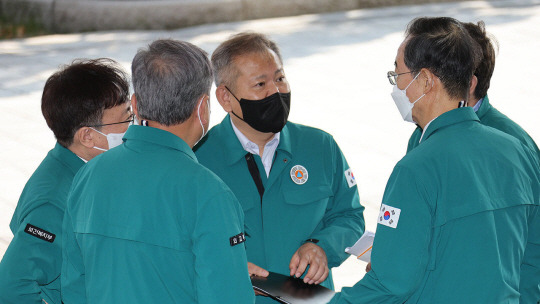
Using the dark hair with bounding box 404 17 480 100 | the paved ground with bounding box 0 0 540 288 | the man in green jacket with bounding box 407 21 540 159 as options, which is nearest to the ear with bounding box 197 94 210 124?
the dark hair with bounding box 404 17 480 100

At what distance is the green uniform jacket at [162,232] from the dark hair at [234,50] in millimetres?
1044

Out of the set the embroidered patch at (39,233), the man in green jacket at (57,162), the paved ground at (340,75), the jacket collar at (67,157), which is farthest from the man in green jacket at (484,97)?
the paved ground at (340,75)

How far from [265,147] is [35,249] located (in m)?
1.09

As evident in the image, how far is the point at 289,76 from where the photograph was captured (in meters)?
10.6

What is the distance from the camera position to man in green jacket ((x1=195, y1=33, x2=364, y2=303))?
3.28 m

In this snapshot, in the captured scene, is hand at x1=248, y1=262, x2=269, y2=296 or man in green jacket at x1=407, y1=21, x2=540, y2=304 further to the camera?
man in green jacket at x1=407, y1=21, x2=540, y2=304

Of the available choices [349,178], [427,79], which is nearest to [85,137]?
[349,178]

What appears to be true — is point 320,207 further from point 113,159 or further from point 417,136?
point 113,159

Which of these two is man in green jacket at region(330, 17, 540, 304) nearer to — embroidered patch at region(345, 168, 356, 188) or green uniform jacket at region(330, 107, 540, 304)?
green uniform jacket at region(330, 107, 540, 304)

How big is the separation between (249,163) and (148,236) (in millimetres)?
1085

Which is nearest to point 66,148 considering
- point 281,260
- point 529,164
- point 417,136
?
point 281,260

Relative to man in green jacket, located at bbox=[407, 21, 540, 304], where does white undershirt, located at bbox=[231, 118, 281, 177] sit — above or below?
below

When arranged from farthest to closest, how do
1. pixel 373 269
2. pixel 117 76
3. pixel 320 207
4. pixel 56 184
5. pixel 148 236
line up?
pixel 320 207, pixel 117 76, pixel 56 184, pixel 373 269, pixel 148 236

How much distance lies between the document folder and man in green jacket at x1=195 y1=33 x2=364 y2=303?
0.14m
